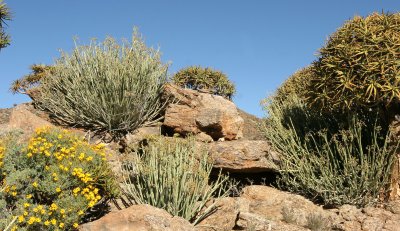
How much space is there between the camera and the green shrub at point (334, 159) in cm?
797

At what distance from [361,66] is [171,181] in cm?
404

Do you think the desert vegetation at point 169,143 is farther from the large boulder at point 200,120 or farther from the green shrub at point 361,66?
the large boulder at point 200,120

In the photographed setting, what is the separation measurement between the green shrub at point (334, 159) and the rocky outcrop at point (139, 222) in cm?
321

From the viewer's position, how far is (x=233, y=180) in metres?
8.82

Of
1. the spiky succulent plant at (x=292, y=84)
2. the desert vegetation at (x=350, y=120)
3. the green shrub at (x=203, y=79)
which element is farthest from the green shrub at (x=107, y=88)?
the green shrub at (x=203, y=79)

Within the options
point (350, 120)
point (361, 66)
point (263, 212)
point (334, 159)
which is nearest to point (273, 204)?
point (263, 212)

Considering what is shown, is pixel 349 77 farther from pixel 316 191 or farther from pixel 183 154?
pixel 183 154

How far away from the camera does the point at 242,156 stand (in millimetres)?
8242

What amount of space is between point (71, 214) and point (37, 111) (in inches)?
190

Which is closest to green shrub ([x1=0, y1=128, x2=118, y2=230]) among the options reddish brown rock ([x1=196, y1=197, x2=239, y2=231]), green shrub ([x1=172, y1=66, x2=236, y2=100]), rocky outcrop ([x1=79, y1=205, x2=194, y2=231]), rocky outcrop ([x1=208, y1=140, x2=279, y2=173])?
rocky outcrop ([x1=79, y1=205, x2=194, y2=231])

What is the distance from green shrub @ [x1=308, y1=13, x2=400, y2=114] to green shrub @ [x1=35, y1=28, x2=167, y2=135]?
3.82m

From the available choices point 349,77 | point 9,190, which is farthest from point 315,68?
point 9,190

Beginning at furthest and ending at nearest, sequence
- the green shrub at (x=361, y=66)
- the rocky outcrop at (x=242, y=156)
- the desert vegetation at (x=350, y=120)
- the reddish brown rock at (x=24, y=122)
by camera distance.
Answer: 1. the reddish brown rock at (x=24, y=122)
2. the rocky outcrop at (x=242, y=156)
3. the desert vegetation at (x=350, y=120)
4. the green shrub at (x=361, y=66)

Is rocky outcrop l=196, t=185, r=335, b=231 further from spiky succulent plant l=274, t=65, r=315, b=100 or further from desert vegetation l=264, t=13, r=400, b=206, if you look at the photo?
spiky succulent plant l=274, t=65, r=315, b=100
